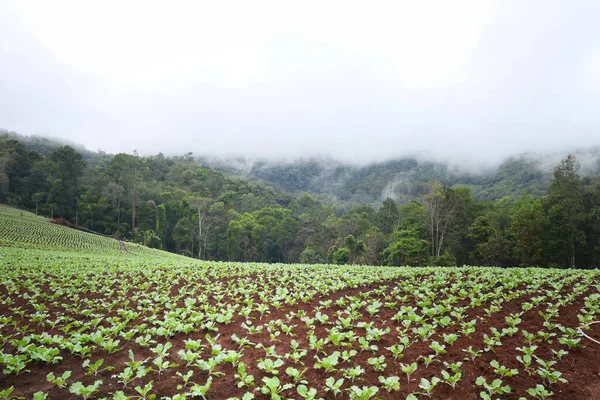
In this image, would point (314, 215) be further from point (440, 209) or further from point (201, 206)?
point (440, 209)

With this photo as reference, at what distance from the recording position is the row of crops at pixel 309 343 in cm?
440

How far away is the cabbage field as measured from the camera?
4.40 m

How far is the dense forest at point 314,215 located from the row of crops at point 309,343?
28.3 meters

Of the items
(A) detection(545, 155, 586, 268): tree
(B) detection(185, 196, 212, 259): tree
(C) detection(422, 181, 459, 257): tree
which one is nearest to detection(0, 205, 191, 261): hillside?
(B) detection(185, 196, 212, 259): tree

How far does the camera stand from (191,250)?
69875mm

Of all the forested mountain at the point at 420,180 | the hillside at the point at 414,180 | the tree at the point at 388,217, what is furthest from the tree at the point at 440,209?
the tree at the point at 388,217

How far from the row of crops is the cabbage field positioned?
1.1 inches

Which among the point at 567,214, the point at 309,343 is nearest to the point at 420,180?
the point at 567,214

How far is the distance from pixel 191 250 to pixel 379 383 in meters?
70.6

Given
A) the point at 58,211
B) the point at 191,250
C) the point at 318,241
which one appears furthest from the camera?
the point at 191,250

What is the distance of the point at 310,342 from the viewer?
5559 mm

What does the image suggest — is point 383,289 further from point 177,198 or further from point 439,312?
point 177,198

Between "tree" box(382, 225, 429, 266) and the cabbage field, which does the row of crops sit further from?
"tree" box(382, 225, 429, 266)

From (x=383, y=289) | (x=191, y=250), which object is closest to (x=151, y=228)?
(x=191, y=250)
